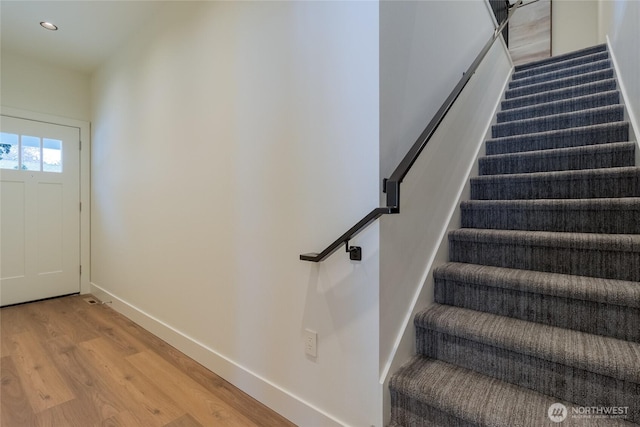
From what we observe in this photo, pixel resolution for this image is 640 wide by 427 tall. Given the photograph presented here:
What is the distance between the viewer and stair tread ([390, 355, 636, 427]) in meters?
1.03

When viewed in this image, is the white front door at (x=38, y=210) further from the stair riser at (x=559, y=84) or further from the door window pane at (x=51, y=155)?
the stair riser at (x=559, y=84)

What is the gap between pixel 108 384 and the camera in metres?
1.80

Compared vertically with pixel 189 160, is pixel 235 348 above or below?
below

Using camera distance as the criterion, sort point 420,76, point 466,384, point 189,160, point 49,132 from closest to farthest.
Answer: point 466,384
point 420,76
point 189,160
point 49,132

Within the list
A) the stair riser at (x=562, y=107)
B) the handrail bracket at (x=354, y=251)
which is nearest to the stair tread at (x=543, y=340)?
the handrail bracket at (x=354, y=251)

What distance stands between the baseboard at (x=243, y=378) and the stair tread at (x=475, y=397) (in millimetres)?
389

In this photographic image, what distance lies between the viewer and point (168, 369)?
1971 millimetres

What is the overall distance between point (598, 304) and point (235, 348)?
179 centimetres

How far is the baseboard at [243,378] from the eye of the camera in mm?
1433

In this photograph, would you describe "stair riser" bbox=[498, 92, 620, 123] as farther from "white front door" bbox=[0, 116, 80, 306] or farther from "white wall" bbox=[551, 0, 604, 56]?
"white front door" bbox=[0, 116, 80, 306]

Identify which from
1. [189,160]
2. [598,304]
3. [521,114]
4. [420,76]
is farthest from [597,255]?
[189,160]

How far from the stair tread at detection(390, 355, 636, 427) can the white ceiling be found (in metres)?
3.08

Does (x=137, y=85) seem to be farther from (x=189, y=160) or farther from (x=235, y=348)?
(x=235, y=348)

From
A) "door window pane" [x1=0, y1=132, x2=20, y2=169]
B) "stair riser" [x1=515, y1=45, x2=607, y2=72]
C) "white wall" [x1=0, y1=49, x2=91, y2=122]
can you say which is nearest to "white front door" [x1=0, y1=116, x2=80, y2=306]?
"door window pane" [x1=0, y1=132, x2=20, y2=169]
